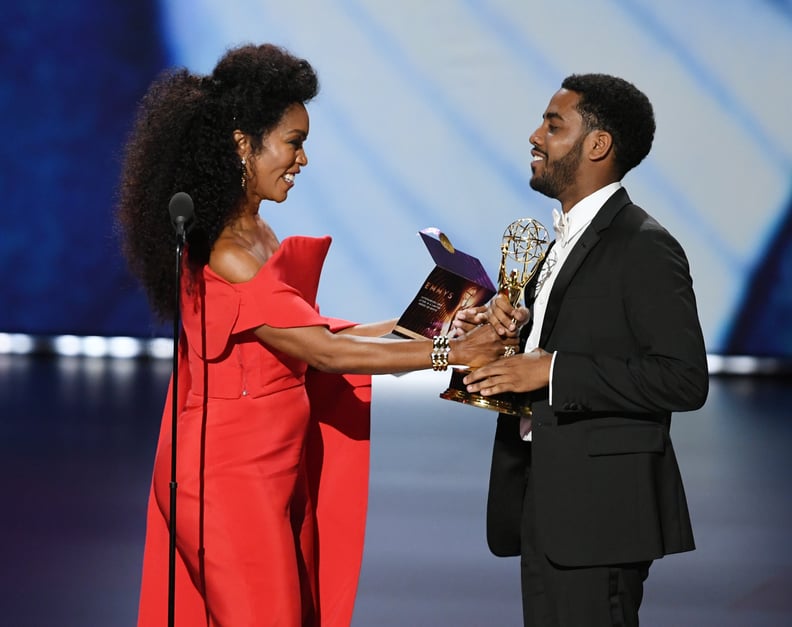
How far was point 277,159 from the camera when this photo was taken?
8.84 ft

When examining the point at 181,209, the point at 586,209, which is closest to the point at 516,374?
the point at 586,209

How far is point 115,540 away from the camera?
14.8 feet

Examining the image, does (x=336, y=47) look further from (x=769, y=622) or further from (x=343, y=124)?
(x=769, y=622)

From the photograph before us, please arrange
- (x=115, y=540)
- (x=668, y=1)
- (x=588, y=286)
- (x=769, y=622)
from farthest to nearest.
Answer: (x=668, y=1) < (x=115, y=540) < (x=769, y=622) < (x=588, y=286)

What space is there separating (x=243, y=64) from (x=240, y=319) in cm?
64

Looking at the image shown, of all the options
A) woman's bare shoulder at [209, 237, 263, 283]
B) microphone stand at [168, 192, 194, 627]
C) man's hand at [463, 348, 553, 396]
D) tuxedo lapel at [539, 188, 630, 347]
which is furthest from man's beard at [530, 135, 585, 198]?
microphone stand at [168, 192, 194, 627]

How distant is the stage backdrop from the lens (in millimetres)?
8891

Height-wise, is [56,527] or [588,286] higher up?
[588,286]

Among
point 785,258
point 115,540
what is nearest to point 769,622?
point 115,540

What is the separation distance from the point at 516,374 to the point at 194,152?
961 mm

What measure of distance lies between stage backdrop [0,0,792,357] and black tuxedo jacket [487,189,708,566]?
6650mm

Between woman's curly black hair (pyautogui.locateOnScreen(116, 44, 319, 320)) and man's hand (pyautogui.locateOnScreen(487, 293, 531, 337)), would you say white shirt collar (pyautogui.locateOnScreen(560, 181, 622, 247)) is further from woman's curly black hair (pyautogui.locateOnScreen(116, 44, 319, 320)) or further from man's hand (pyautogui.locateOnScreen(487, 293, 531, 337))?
woman's curly black hair (pyautogui.locateOnScreen(116, 44, 319, 320))

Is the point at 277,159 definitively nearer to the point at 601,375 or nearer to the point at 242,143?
the point at 242,143

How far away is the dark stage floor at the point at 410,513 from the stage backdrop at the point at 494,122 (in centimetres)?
147
